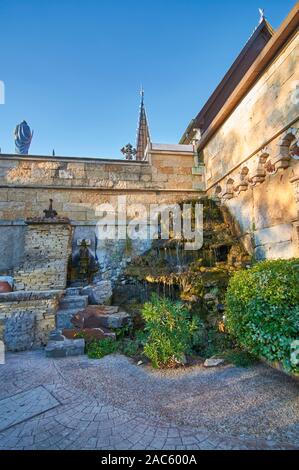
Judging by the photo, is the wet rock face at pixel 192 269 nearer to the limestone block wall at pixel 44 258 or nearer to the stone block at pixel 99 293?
the stone block at pixel 99 293

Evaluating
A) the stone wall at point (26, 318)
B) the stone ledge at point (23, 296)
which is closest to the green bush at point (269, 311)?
the stone wall at point (26, 318)

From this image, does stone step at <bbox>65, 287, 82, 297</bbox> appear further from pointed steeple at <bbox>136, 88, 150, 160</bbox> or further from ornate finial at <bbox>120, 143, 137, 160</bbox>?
pointed steeple at <bbox>136, 88, 150, 160</bbox>

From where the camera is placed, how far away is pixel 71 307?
13.6ft

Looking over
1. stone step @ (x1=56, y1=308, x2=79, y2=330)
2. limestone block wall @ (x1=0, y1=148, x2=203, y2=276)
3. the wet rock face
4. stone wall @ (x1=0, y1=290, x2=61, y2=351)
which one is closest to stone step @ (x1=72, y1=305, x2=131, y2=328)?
stone step @ (x1=56, y1=308, x2=79, y2=330)

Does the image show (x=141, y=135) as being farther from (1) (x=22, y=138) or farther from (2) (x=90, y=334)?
(2) (x=90, y=334)

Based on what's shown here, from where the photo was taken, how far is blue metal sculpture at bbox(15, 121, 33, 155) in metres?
8.27

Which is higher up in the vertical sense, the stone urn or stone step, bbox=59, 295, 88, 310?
the stone urn

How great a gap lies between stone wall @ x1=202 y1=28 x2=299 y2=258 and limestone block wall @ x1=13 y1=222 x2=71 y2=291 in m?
3.98

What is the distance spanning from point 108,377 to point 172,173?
5.75 meters

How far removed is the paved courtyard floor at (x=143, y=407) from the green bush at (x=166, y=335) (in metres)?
0.15

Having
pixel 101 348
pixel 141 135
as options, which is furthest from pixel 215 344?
pixel 141 135

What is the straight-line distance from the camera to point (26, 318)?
3.58 metres

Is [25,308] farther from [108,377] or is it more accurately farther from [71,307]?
[108,377]

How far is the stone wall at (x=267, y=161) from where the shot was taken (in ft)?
12.8
